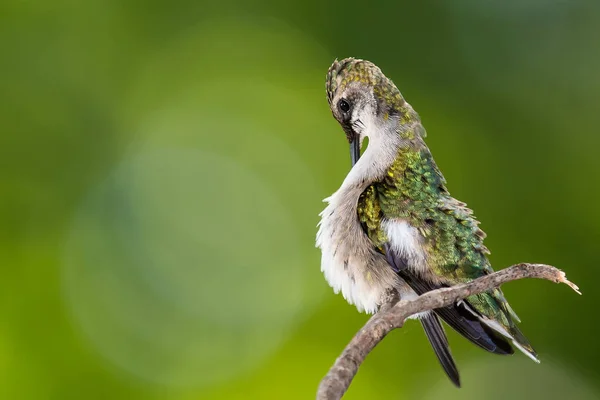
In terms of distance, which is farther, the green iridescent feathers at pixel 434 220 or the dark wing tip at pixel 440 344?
the dark wing tip at pixel 440 344

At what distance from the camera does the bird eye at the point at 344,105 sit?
2590mm

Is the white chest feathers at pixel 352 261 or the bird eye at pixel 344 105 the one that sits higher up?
the bird eye at pixel 344 105

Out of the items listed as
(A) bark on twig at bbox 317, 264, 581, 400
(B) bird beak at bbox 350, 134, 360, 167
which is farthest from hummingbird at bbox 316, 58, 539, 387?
(A) bark on twig at bbox 317, 264, 581, 400

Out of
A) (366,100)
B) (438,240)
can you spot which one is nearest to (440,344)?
(438,240)

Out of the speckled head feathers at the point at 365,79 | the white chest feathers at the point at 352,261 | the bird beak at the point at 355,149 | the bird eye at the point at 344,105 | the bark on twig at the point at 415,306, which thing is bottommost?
the bark on twig at the point at 415,306

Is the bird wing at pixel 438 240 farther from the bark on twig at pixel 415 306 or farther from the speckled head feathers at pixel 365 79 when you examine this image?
the bark on twig at pixel 415 306

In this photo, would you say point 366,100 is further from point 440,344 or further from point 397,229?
point 440,344

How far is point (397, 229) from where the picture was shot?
2.24 metres

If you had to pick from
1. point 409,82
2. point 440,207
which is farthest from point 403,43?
point 440,207

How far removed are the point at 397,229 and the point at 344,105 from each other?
23.3 inches

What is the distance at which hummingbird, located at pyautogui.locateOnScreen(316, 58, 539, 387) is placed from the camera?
209cm

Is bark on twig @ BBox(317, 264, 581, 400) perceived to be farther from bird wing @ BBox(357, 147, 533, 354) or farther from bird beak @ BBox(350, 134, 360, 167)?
bird beak @ BBox(350, 134, 360, 167)

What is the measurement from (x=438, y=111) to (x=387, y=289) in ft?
9.77

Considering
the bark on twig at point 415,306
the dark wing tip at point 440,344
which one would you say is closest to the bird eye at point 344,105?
the dark wing tip at point 440,344
